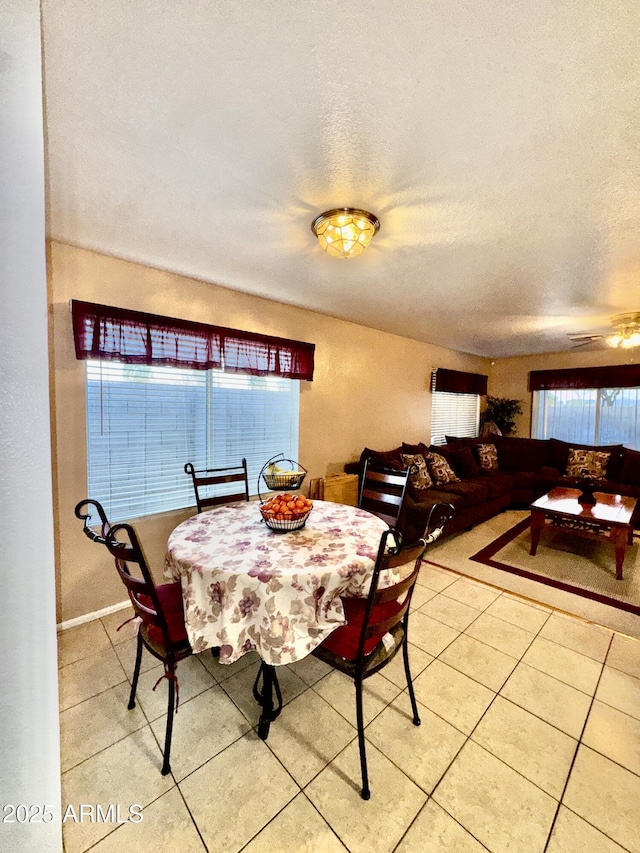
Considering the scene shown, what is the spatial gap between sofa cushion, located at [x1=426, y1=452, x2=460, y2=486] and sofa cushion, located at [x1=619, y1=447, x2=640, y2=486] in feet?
7.25

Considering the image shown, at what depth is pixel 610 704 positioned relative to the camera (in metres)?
1.66

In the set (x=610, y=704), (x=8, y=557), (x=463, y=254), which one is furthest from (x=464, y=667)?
(x=463, y=254)

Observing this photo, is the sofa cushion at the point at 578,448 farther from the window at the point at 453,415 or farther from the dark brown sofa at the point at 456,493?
the window at the point at 453,415

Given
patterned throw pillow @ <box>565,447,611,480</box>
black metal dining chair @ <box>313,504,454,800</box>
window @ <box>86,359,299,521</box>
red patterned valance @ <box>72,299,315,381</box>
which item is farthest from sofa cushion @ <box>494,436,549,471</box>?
black metal dining chair @ <box>313,504,454,800</box>

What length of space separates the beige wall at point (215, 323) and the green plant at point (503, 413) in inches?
76.7

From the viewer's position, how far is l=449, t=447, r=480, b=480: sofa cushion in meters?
4.63

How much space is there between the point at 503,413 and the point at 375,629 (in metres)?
5.66

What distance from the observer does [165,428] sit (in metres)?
2.57

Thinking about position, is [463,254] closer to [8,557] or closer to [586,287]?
[586,287]

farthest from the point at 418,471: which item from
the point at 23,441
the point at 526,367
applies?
the point at 23,441

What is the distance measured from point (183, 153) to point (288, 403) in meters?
2.24

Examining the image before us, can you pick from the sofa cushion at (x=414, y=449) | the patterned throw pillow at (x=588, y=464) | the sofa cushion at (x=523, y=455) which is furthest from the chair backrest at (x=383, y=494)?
the patterned throw pillow at (x=588, y=464)

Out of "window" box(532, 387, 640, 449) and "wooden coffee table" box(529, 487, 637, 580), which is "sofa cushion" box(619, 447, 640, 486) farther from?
"wooden coffee table" box(529, 487, 637, 580)

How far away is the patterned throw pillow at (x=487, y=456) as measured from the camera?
16.6ft
